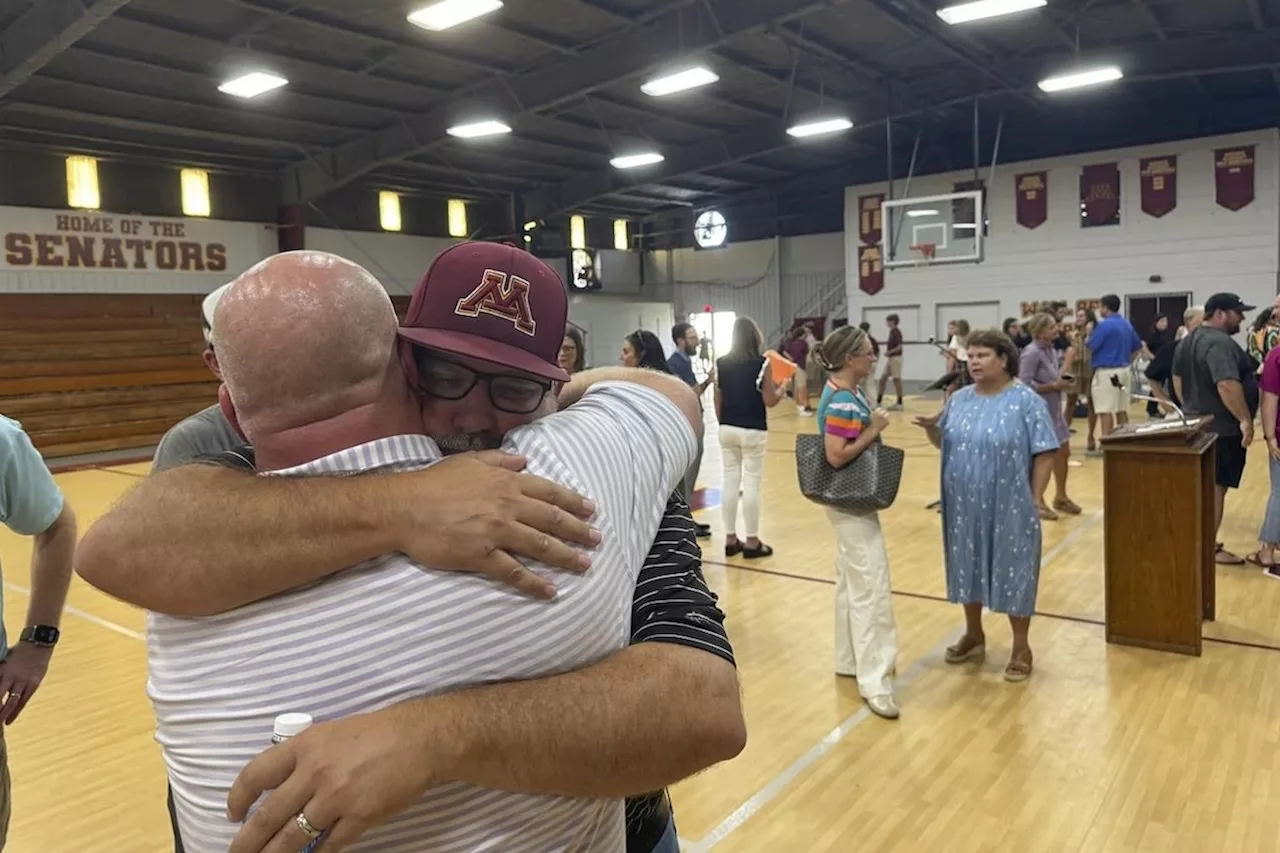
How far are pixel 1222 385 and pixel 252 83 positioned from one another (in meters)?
10.2

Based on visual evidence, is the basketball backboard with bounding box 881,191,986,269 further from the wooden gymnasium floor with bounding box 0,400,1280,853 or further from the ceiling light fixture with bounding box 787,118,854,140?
the wooden gymnasium floor with bounding box 0,400,1280,853

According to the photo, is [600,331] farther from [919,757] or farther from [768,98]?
[919,757]

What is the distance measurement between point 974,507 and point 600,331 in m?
18.3

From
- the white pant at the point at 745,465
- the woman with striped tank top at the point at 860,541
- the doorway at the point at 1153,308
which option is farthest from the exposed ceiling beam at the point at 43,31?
the doorway at the point at 1153,308

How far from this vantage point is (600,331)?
21.8 meters

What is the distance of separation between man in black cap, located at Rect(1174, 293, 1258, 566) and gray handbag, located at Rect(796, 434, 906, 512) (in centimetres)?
289

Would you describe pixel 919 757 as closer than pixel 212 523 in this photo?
No

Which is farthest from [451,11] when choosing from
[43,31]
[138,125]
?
[138,125]

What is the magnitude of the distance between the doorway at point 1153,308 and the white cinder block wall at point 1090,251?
13cm

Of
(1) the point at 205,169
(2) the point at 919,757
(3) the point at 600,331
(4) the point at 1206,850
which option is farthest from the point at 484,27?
(3) the point at 600,331

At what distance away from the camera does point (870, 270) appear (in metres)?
19.0

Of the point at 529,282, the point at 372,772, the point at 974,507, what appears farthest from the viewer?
the point at 974,507

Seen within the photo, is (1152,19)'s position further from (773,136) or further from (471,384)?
(471,384)

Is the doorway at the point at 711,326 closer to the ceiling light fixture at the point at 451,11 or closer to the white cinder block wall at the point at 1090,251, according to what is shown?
the white cinder block wall at the point at 1090,251
